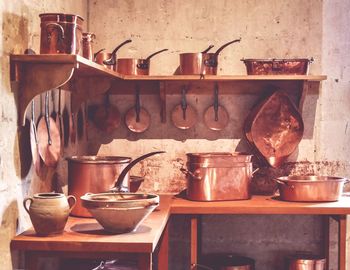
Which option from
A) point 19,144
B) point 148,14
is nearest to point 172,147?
point 148,14

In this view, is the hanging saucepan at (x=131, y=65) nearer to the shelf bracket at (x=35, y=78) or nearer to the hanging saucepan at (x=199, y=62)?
the hanging saucepan at (x=199, y=62)

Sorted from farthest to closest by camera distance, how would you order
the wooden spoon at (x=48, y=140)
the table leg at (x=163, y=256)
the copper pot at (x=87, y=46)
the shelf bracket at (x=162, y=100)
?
the shelf bracket at (x=162, y=100)
the table leg at (x=163, y=256)
the copper pot at (x=87, y=46)
the wooden spoon at (x=48, y=140)

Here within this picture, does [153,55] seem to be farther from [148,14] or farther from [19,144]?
[19,144]

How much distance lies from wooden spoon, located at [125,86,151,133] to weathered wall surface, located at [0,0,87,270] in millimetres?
1375

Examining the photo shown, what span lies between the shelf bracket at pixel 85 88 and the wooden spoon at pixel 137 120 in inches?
22.7

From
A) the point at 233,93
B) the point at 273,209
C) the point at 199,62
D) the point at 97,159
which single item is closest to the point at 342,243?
the point at 273,209

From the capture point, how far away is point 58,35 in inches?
104

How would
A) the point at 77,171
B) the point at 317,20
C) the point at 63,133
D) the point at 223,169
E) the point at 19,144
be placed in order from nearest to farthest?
the point at 19,144 → the point at 77,171 → the point at 63,133 → the point at 223,169 → the point at 317,20

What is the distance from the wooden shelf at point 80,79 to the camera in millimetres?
2604

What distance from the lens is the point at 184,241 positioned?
4.32 metres

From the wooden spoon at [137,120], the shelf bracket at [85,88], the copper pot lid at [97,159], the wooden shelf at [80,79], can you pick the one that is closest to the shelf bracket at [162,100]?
the wooden shelf at [80,79]

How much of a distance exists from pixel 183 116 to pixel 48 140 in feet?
4.60

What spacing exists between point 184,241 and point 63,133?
137cm

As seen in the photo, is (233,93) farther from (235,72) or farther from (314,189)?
(314,189)
